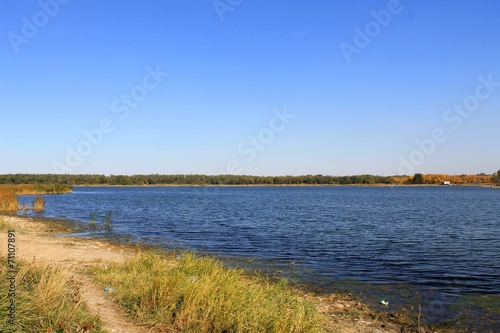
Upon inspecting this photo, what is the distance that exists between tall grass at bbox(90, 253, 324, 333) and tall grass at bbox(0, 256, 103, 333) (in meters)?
1.14

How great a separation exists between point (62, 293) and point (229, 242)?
16735 millimetres

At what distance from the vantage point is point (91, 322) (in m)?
7.36

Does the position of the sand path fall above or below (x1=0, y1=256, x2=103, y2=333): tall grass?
below

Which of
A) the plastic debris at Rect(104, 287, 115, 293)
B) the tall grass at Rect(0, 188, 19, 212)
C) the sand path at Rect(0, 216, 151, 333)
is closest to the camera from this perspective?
the sand path at Rect(0, 216, 151, 333)

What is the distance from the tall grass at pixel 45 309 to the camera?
6629 mm

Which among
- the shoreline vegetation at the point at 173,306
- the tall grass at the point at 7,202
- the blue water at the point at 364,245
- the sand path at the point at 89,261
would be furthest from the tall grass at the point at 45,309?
the tall grass at the point at 7,202

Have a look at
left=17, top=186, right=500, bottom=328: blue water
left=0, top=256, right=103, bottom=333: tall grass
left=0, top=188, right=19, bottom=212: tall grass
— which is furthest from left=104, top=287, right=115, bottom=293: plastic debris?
left=0, top=188, right=19, bottom=212: tall grass

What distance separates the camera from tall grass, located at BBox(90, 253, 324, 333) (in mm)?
7867

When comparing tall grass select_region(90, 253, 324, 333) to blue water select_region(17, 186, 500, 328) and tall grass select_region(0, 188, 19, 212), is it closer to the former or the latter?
blue water select_region(17, 186, 500, 328)

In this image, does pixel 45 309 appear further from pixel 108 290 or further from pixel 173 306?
pixel 108 290

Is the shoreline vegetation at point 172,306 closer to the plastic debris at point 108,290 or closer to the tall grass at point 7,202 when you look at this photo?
the plastic debris at point 108,290

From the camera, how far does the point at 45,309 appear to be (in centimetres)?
702

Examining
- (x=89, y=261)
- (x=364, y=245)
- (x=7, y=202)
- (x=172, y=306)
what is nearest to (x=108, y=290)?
(x=172, y=306)

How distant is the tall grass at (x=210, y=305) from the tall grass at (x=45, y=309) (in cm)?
114
